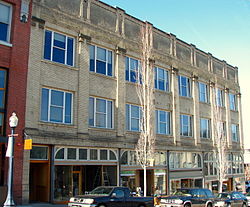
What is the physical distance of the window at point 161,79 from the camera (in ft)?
91.3

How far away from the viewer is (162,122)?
27.6 m

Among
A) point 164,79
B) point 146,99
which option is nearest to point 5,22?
point 146,99

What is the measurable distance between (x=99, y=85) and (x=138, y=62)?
4.88m

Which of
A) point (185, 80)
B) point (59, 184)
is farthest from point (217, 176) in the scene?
point (59, 184)

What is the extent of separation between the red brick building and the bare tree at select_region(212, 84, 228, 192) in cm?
1913

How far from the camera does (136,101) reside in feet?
82.8

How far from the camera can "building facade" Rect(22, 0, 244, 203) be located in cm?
1958

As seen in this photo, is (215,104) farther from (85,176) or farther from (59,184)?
(59,184)

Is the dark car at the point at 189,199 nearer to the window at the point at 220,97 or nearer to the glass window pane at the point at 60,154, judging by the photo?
the glass window pane at the point at 60,154

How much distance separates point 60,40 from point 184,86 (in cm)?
1395

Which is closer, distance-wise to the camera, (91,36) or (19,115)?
(19,115)

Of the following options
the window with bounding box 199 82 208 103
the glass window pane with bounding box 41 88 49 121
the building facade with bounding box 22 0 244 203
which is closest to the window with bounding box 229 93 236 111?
the window with bounding box 199 82 208 103

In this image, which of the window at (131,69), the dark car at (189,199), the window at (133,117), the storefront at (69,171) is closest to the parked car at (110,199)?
the dark car at (189,199)

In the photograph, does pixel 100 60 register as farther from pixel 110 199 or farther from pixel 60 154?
pixel 110 199
